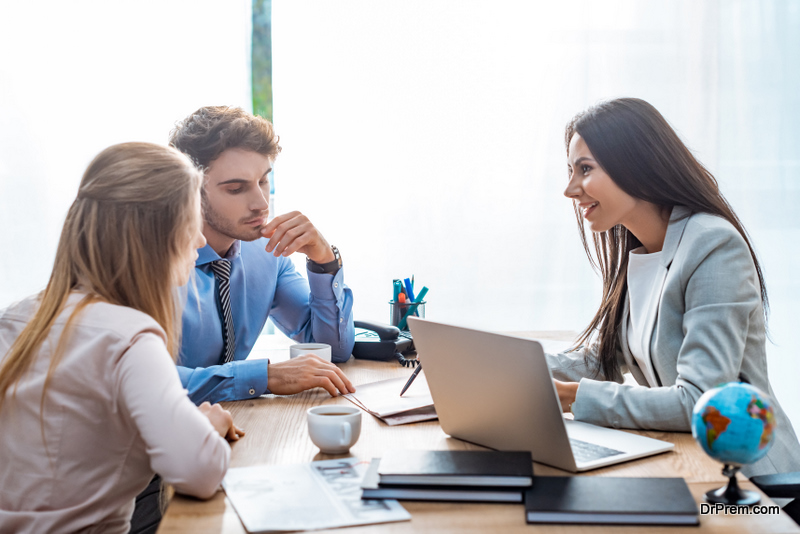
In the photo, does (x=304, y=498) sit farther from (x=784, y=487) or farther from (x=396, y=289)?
(x=396, y=289)

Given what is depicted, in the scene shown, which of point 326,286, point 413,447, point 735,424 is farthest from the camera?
point 326,286

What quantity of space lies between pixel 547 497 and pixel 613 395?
35 cm

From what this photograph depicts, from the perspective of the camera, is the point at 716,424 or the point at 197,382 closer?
the point at 716,424

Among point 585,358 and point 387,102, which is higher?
point 387,102

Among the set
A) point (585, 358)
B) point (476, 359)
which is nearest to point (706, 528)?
point (476, 359)

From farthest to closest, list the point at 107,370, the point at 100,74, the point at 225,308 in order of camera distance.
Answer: the point at 100,74 < the point at 225,308 < the point at 107,370

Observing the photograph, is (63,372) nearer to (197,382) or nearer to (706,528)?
(197,382)

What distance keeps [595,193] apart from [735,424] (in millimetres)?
753

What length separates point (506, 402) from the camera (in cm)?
87

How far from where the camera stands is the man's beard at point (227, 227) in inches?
63.0

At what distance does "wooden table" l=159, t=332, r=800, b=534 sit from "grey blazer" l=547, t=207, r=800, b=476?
5 centimetres

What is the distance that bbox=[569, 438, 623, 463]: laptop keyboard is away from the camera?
88cm

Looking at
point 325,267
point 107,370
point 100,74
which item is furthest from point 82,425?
point 100,74

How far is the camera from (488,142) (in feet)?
7.86
